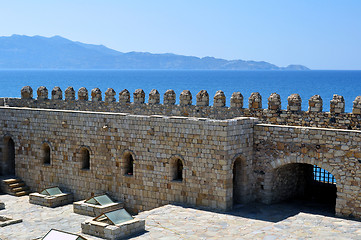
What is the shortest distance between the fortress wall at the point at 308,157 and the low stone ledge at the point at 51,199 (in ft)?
22.8

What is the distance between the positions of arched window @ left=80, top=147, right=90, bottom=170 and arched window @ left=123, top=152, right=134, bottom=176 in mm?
1882

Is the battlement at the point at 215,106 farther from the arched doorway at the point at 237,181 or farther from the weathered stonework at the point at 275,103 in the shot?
the arched doorway at the point at 237,181

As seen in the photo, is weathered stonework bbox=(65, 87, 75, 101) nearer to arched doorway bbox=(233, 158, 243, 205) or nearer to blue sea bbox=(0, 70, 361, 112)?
arched doorway bbox=(233, 158, 243, 205)

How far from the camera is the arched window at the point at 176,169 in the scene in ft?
55.4

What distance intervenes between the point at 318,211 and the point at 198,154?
3.95m

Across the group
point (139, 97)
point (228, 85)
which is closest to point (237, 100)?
point (139, 97)

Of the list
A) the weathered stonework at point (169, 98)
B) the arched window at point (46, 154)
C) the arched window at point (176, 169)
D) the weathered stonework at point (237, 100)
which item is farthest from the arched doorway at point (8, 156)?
the weathered stonework at point (237, 100)

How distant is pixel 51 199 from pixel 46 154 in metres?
2.38

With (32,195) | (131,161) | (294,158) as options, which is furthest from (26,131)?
(294,158)

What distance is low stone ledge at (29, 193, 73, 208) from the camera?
18.6 meters

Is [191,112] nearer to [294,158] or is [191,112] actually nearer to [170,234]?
[294,158]

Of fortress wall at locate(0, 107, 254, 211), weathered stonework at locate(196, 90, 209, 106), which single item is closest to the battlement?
weathered stonework at locate(196, 90, 209, 106)

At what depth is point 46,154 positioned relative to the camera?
2036 centimetres

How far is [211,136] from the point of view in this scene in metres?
15.9
